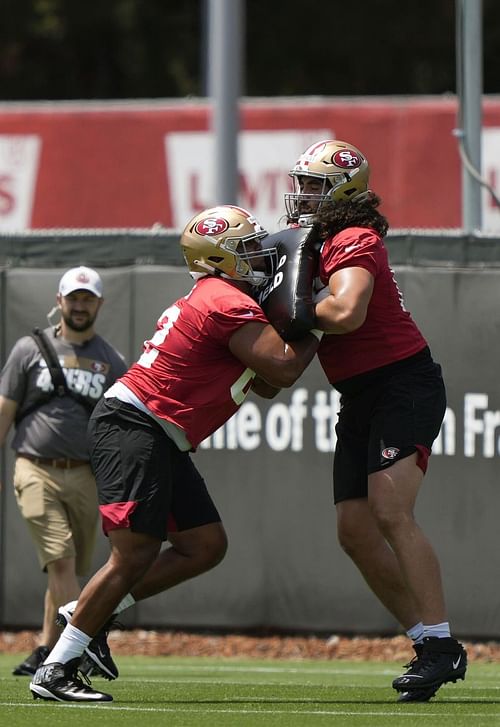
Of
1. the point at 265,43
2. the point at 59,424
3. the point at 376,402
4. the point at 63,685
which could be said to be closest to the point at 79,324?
the point at 59,424

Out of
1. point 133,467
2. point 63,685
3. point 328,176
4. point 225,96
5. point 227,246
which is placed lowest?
point 63,685

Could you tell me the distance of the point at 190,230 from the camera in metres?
7.04

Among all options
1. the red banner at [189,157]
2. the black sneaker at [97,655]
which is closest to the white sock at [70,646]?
the black sneaker at [97,655]

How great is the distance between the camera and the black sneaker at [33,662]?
8.84m

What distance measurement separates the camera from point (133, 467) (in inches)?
269

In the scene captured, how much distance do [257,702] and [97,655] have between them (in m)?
0.70

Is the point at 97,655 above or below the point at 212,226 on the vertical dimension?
below

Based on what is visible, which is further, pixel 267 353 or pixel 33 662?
pixel 33 662

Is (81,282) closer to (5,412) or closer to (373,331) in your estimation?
(5,412)

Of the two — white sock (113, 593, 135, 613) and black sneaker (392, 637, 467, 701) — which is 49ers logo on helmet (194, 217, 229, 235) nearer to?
white sock (113, 593, 135, 613)

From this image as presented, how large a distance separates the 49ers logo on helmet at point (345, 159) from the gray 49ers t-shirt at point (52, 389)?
240cm

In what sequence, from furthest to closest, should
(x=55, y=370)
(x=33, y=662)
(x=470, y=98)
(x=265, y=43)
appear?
(x=265, y=43)
(x=470, y=98)
(x=55, y=370)
(x=33, y=662)

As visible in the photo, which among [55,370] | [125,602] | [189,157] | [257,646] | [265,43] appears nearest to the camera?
[125,602]

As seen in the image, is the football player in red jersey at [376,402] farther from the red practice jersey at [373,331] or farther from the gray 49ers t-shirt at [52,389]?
the gray 49ers t-shirt at [52,389]
